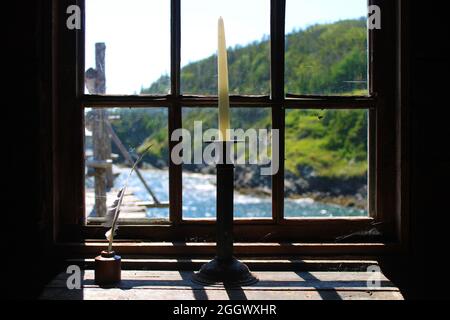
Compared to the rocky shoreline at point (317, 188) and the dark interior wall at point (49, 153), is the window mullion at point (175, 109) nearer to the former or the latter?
the dark interior wall at point (49, 153)

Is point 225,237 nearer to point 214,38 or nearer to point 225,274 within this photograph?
point 225,274

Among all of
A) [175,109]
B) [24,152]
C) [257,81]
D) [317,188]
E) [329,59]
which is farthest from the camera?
[317,188]

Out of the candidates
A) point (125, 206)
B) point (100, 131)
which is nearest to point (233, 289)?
point (125, 206)

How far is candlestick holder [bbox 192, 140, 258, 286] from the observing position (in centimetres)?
129

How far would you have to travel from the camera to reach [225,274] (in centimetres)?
129

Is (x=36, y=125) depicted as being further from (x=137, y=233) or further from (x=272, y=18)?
(x=272, y=18)

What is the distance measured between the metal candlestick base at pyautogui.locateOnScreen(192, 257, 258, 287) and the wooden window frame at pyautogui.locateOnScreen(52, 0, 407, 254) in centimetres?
26

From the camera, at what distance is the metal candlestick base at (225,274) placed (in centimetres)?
129

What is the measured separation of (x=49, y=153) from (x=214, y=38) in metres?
0.68

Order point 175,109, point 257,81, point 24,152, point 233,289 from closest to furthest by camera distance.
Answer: point 233,289, point 24,152, point 175,109, point 257,81

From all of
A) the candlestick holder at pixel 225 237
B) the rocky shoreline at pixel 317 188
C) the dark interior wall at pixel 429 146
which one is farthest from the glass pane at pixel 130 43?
the rocky shoreline at pixel 317 188
